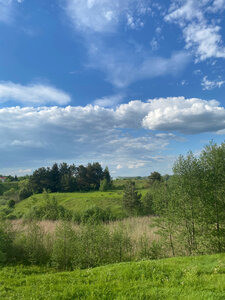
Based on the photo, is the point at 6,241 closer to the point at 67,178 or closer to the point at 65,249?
the point at 65,249

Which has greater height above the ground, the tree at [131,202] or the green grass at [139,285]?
the green grass at [139,285]

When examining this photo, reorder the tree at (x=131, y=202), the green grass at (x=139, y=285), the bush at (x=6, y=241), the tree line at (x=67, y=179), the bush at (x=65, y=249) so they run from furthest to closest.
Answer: the tree line at (x=67, y=179)
the tree at (x=131, y=202)
the bush at (x=6, y=241)
the bush at (x=65, y=249)
the green grass at (x=139, y=285)

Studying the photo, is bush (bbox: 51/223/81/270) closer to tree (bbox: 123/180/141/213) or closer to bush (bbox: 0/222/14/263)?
bush (bbox: 0/222/14/263)


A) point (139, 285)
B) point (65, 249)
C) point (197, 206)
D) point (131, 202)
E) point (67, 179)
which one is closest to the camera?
point (139, 285)

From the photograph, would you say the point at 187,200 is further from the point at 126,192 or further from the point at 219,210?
the point at 126,192

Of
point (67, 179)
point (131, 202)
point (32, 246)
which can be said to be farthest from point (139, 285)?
point (67, 179)

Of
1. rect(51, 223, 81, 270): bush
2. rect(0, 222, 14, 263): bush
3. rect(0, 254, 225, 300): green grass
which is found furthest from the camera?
rect(0, 222, 14, 263): bush

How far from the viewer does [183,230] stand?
16.8m

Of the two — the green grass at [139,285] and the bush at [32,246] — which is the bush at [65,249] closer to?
the bush at [32,246]

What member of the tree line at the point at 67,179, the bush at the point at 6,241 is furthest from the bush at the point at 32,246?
the tree line at the point at 67,179

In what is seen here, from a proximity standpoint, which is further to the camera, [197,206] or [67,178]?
[67,178]

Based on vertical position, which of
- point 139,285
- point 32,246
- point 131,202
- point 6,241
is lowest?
point 131,202

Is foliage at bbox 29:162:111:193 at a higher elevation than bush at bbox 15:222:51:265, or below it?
higher

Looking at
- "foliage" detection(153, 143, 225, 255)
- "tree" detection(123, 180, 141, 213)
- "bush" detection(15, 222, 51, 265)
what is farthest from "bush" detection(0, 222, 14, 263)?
"tree" detection(123, 180, 141, 213)
